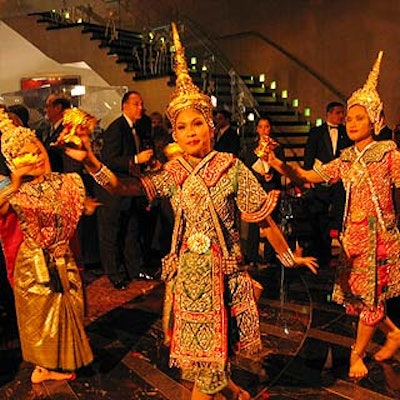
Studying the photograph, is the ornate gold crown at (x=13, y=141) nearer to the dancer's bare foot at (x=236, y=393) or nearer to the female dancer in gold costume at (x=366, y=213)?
the female dancer in gold costume at (x=366, y=213)

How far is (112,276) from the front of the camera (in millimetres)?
5633

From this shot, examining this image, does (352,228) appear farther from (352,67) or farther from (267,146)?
(352,67)

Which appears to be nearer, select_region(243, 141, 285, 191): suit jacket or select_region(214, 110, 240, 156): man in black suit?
select_region(243, 141, 285, 191): suit jacket

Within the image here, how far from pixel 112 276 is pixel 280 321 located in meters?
1.74

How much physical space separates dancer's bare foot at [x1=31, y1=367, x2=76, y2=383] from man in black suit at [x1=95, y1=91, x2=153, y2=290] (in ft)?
6.20

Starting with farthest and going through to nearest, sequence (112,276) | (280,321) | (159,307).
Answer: (112,276) → (159,307) → (280,321)

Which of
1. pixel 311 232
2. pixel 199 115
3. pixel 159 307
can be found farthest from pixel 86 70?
pixel 199 115

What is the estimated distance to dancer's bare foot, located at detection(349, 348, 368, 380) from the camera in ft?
11.7

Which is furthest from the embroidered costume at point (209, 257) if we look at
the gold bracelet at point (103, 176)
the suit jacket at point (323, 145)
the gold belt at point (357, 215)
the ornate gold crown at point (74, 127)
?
the suit jacket at point (323, 145)

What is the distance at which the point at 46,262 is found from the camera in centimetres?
336

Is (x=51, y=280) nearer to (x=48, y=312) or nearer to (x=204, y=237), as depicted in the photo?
(x=48, y=312)

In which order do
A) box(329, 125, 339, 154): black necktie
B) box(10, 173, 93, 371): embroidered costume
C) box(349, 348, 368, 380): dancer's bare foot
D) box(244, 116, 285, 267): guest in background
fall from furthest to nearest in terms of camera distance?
box(329, 125, 339, 154): black necktie < box(244, 116, 285, 267): guest in background < box(349, 348, 368, 380): dancer's bare foot < box(10, 173, 93, 371): embroidered costume

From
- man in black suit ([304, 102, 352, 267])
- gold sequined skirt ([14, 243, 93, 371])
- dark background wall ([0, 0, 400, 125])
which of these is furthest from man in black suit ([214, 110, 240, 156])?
dark background wall ([0, 0, 400, 125])

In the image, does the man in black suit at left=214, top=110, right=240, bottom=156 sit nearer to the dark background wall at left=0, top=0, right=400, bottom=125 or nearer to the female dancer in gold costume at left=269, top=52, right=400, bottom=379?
the female dancer in gold costume at left=269, top=52, right=400, bottom=379
